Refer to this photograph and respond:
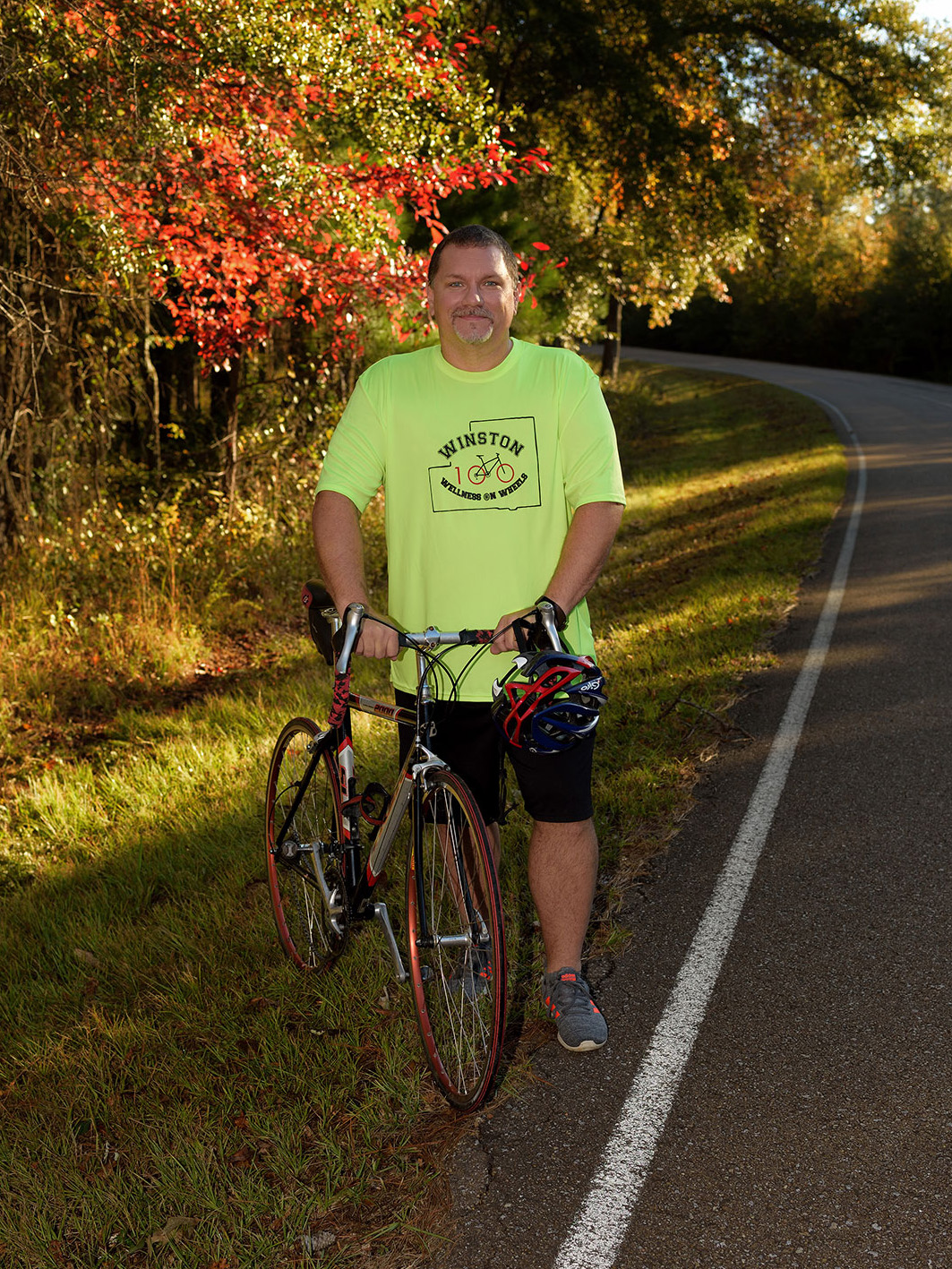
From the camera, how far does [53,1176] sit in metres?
3.23

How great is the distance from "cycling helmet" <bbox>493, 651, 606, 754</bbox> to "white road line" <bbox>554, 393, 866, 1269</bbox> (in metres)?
1.13

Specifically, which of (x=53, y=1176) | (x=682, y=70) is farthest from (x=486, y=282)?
(x=682, y=70)

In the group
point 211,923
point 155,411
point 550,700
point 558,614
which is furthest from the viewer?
point 155,411

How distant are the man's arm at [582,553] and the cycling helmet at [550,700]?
0.20 metres

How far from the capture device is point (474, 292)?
10.7ft

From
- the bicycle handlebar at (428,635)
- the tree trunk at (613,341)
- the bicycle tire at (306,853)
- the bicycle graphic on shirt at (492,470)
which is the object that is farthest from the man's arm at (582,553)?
the tree trunk at (613,341)

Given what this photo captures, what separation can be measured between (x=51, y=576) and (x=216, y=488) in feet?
9.15

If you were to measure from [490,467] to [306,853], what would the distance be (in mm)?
1657

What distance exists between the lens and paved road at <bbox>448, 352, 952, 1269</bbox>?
285cm

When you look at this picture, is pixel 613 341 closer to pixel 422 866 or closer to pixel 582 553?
pixel 582 553

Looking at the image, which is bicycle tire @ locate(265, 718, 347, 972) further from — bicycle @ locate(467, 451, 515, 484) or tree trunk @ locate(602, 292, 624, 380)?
tree trunk @ locate(602, 292, 624, 380)

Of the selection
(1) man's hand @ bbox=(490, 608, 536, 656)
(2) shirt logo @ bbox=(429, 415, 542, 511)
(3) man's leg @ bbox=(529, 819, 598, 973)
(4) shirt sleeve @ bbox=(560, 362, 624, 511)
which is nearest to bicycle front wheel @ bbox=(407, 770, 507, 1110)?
(3) man's leg @ bbox=(529, 819, 598, 973)

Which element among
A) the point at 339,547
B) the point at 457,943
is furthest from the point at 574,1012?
the point at 339,547

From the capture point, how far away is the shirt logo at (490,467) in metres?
3.39
